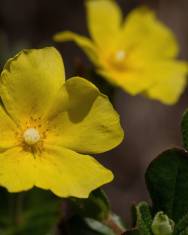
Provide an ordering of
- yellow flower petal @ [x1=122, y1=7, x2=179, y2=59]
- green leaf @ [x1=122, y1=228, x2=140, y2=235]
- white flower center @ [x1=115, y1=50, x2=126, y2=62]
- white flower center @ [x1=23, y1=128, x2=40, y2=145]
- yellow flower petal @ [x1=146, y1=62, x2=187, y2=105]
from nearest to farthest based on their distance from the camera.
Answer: green leaf @ [x1=122, y1=228, x2=140, y2=235]
white flower center @ [x1=23, y1=128, x2=40, y2=145]
yellow flower petal @ [x1=146, y1=62, x2=187, y2=105]
white flower center @ [x1=115, y1=50, x2=126, y2=62]
yellow flower petal @ [x1=122, y1=7, x2=179, y2=59]

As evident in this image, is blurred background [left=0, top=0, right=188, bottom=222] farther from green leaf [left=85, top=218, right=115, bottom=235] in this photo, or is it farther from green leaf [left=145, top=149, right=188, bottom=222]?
green leaf [left=145, top=149, right=188, bottom=222]

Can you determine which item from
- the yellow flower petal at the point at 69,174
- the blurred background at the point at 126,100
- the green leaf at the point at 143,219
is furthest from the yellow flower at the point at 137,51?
the blurred background at the point at 126,100

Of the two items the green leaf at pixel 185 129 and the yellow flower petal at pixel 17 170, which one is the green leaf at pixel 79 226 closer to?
the yellow flower petal at pixel 17 170

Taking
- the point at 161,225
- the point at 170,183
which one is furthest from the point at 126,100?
the point at 161,225

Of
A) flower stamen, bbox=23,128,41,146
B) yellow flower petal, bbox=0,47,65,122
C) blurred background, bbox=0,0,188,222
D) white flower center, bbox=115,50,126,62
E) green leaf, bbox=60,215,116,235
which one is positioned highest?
yellow flower petal, bbox=0,47,65,122

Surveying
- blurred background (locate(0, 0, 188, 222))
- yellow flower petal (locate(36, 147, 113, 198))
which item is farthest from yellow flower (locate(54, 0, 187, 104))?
blurred background (locate(0, 0, 188, 222))

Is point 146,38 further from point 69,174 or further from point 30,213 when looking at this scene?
point 69,174
